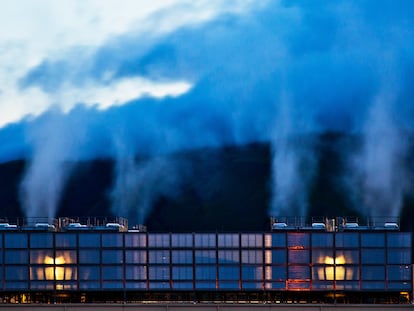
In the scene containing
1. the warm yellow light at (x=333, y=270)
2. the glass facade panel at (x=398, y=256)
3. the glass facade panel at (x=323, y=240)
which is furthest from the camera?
the glass facade panel at (x=323, y=240)

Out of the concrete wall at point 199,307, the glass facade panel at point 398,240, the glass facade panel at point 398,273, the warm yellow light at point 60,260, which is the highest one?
the glass facade panel at point 398,240

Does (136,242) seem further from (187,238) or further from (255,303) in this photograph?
(255,303)

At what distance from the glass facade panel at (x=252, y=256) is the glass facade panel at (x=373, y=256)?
1152cm

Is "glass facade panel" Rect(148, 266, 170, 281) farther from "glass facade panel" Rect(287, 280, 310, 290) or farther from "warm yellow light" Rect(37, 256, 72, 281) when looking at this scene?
"glass facade panel" Rect(287, 280, 310, 290)

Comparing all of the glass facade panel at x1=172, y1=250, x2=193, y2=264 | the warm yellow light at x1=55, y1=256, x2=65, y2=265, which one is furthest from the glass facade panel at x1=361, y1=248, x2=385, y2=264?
the warm yellow light at x1=55, y1=256, x2=65, y2=265

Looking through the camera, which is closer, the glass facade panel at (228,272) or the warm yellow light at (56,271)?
the glass facade panel at (228,272)

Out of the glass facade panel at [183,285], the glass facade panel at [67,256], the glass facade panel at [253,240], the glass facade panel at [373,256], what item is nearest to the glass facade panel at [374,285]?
the glass facade panel at [373,256]

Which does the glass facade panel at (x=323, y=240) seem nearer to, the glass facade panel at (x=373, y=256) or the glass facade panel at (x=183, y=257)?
the glass facade panel at (x=373, y=256)

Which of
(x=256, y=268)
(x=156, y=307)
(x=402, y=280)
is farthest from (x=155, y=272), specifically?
(x=402, y=280)

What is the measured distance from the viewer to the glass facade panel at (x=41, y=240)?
99250 mm

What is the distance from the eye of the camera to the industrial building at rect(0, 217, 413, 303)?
9756 centimetres

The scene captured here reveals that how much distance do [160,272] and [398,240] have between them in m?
27.2

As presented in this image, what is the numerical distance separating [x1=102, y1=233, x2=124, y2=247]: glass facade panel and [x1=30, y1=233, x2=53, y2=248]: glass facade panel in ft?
20.6

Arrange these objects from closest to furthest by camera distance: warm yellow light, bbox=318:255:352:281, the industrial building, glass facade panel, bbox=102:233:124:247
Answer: the industrial building → warm yellow light, bbox=318:255:352:281 → glass facade panel, bbox=102:233:124:247
